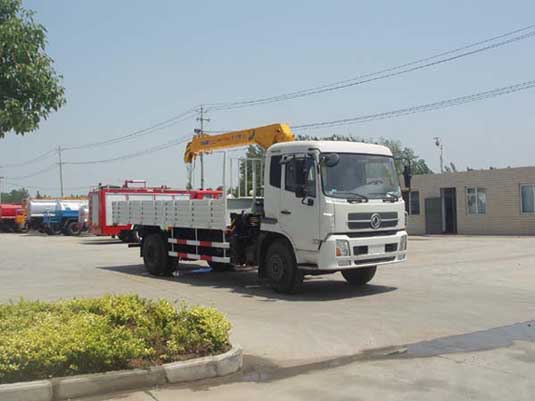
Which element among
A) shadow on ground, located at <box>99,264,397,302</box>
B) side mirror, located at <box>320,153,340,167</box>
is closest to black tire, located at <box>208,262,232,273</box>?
shadow on ground, located at <box>99,264,397,302</box>

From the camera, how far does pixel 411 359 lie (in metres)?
7.11

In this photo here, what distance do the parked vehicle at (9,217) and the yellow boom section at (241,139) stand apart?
142ft

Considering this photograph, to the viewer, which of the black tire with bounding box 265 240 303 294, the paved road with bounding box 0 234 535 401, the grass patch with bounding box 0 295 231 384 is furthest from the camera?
the black tire with bounding box 265 240 303 294

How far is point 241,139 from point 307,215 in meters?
4.46

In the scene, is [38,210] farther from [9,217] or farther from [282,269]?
[282,269]

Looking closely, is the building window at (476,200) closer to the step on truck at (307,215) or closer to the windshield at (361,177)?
the step on truck at (307,215)

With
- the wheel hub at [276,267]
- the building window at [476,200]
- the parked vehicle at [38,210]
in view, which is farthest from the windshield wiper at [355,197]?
the parked vehicle at [38,210]

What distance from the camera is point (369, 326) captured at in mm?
9062

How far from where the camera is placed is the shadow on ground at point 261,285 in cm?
1223

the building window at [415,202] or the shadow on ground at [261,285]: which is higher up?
the building window at [415,202]

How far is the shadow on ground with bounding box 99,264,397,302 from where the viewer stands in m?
12.2

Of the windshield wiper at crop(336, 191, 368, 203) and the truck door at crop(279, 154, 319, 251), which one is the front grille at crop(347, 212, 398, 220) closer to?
the windshield wiper at crop(336, 191, 368, 203)

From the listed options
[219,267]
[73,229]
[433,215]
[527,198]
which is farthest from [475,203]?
[73,229]

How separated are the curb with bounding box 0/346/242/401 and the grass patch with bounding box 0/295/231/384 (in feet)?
0.59
